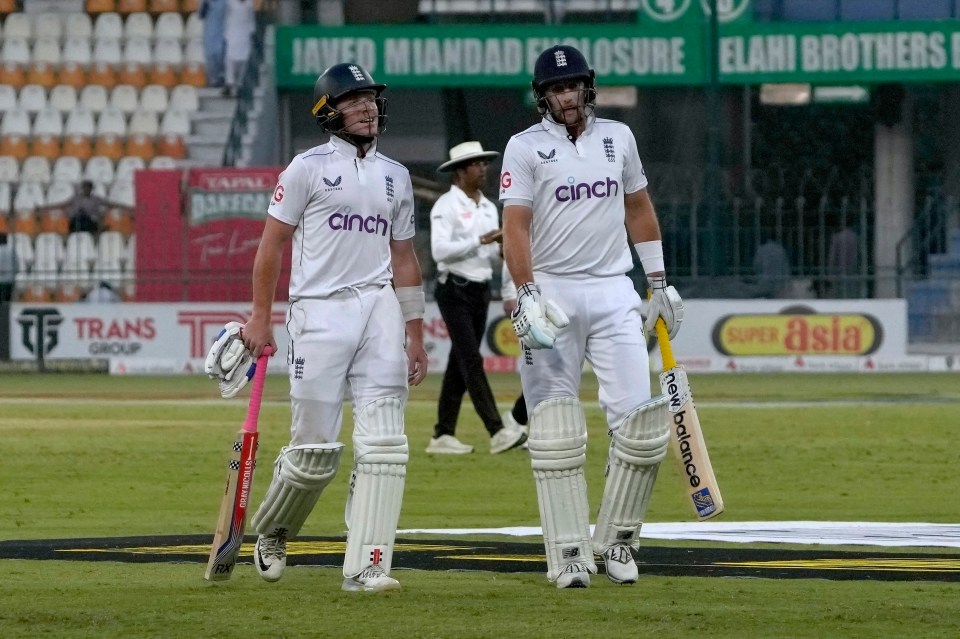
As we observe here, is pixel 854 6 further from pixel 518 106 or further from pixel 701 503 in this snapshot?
pixel 701 503

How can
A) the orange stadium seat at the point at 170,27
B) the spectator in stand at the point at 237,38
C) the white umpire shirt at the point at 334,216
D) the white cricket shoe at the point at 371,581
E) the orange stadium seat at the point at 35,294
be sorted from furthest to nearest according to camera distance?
the orange stadium seat at the point at 170,27 < the spectator in stand at the point at 237,38 < the orange stadium seat at the point at 35,294 < the white umpire shirt at the point at 334,216 < the white cricket shoe at the point at 371,581

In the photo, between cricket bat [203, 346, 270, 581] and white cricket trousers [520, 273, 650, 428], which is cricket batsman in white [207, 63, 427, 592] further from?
white cricket trousers [520, 273, 650, 428]

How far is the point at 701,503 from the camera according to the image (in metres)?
8.09

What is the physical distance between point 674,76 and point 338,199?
2655 centimetres

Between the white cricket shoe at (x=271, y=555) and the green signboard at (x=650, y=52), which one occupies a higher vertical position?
the green signboard at (x=650, y=52)

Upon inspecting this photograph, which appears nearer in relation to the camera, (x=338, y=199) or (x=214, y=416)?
(x=338, y=199)

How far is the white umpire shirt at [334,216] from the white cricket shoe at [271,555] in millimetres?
958

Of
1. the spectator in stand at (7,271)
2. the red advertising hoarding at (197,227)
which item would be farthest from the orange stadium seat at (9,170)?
the red advertising hoarding at (197,227)

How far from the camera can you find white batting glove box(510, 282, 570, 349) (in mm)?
7609

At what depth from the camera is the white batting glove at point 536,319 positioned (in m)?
7.61

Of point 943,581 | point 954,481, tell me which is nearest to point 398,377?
point 943,581

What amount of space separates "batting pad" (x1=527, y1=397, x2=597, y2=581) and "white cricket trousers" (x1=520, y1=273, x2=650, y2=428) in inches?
3.3

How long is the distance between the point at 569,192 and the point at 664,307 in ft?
2.32

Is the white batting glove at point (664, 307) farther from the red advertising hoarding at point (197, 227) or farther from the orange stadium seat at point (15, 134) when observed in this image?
the orange stadium seat at point (15, 134)
